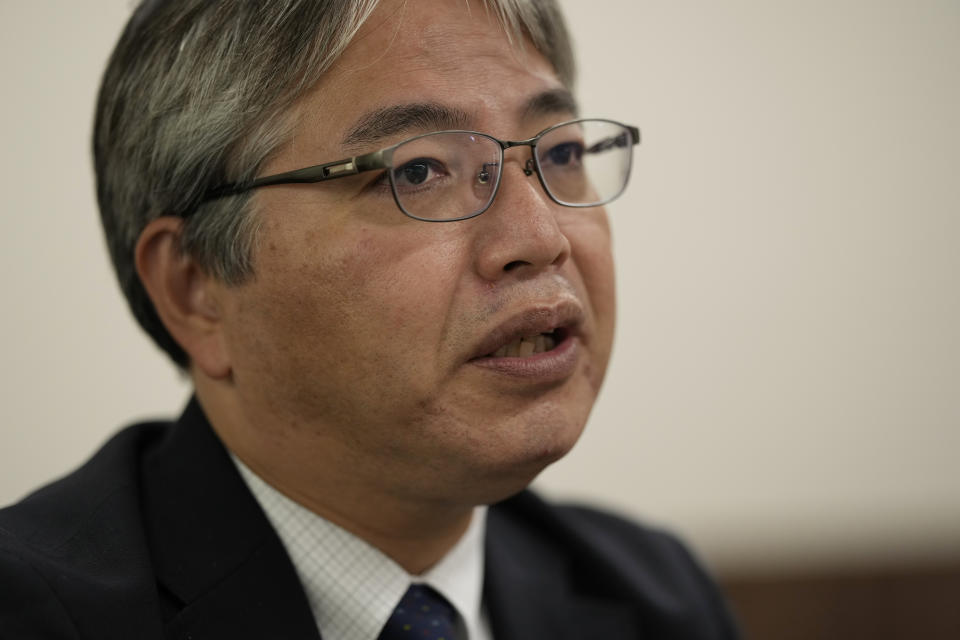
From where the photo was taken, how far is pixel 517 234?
125cm

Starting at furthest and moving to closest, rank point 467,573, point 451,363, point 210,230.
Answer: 1. point 467,573
2. point 210,230
3. point 451,363

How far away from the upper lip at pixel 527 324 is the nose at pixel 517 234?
6 cm

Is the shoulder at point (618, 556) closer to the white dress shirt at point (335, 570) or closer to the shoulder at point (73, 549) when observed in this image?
the white dress shirt at point (335, 570)

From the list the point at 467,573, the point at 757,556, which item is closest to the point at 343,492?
the point at 467,573

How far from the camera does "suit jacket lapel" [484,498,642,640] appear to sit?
1.67 meters

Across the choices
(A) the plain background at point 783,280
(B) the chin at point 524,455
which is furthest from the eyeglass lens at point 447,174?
(A) the plain background at point 783,280

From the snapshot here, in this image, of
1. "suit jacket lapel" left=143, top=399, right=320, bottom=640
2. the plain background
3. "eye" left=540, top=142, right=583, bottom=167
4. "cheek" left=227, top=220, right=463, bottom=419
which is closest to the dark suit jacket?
"suit jacket lapel" left=143, top=399, right=320, bottom=640

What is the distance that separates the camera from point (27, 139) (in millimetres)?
2482

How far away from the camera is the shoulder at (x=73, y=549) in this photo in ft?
3.58

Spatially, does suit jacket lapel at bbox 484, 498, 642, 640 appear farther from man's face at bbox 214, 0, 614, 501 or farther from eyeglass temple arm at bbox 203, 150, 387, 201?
eyeglass temple arm at bbox 203, 150, 387, 201

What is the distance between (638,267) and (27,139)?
6.67 ft

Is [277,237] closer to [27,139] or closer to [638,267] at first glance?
[27,139]

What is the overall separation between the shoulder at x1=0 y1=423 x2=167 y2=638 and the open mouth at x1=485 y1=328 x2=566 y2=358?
617mm

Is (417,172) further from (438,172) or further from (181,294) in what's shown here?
(181,294)
